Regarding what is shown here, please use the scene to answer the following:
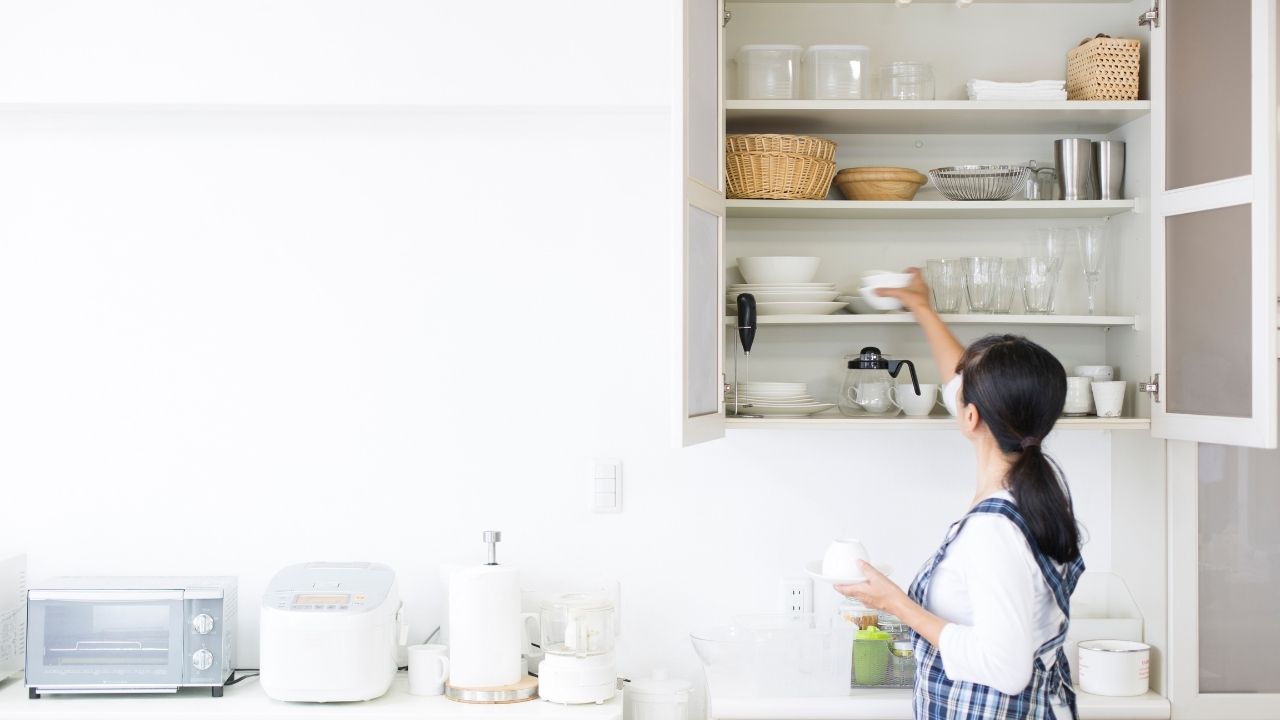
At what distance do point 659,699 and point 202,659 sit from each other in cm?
98

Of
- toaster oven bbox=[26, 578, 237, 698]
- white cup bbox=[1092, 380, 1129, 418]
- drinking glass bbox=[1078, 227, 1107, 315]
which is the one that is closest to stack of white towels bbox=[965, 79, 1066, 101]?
drinking glass bbox=[1078, 227, 1107, 315]

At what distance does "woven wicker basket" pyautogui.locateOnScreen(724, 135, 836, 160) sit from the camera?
2324 mm

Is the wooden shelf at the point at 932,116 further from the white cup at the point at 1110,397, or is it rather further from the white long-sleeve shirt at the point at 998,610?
the white long-sleeve shirt at the point at 998,610

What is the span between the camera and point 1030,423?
1729 mm

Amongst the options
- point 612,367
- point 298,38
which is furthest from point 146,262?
point 612,367

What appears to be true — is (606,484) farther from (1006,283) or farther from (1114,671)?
(1114,671)

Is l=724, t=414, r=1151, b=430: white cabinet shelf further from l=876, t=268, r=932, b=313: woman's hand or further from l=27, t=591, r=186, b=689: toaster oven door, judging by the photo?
l=27, t=591, r=186, b=689: toaster oven door

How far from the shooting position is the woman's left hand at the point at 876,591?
1853 millimetres

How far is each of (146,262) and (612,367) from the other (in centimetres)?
114

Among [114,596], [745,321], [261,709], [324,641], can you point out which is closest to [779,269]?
[745,321]

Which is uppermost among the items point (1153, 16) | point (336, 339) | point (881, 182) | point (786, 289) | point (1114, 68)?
point (1153, 16)

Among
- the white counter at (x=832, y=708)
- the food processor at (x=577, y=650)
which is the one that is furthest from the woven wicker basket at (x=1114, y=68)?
the food processor at (x=577, y=650)

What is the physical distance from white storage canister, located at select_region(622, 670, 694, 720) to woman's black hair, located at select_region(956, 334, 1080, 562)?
3.20 feet

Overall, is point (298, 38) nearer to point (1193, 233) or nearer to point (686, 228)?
point (686, 228)
